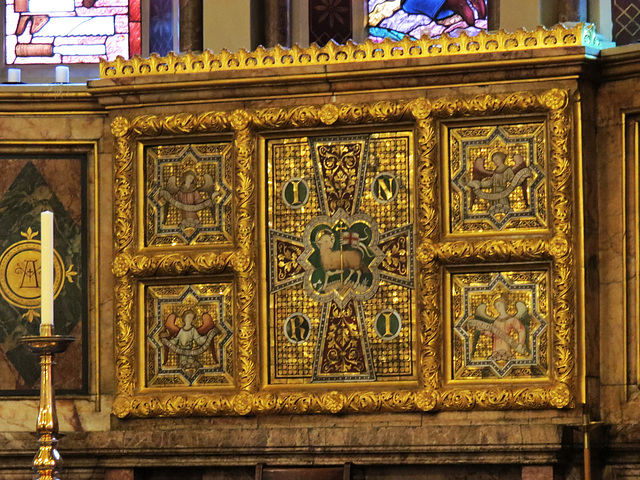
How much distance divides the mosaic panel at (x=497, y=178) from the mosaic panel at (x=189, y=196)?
147 cm

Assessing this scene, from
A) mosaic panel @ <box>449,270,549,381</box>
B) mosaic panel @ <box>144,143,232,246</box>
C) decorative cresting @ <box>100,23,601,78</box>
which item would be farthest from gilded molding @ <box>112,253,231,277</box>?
mosaic panel @ <box>449,270,549,381</box>

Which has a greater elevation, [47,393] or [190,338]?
[190,338]

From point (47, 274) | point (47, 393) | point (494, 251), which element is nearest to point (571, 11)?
point (494, 251)

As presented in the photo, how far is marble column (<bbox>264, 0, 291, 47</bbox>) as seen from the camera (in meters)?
10.6

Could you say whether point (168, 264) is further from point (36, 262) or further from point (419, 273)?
point (419, 273)

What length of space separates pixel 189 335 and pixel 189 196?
893mm

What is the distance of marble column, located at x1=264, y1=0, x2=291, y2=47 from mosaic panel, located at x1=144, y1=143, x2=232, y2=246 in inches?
36.5

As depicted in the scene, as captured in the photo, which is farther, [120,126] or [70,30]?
Answer: [70,30]

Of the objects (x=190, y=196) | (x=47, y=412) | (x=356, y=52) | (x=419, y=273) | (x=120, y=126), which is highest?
(x=356, y=52)

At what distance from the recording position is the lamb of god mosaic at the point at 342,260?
387 inches

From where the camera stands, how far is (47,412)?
24.0ft

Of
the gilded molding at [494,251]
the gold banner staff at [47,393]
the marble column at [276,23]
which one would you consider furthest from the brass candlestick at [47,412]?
the marble column at [276,23]

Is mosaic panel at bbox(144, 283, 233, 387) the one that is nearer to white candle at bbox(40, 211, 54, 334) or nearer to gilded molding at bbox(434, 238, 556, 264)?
gilded molding at bbox(434, 238, 556, 264)

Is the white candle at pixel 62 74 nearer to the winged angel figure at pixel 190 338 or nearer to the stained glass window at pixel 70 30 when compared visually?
the stained glass window at pixel 70 30
